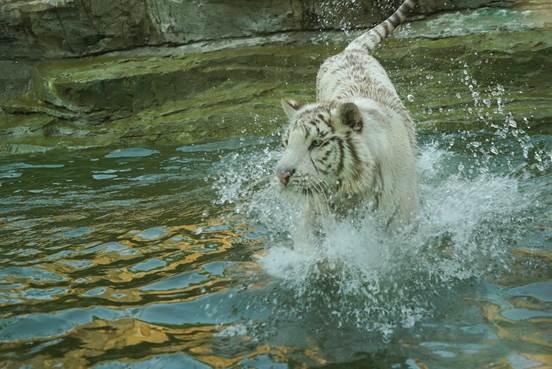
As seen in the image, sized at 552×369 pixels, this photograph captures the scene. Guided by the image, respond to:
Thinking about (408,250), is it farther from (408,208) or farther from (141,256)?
(141,256)

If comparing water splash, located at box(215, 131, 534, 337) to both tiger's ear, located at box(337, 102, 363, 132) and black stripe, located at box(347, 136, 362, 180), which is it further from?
tiger's ear, located at box(337, 102, 363, 132)

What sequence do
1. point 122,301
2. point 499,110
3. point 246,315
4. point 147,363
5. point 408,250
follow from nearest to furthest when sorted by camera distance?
point 147,363 → point 246,315 → point 122,301 → point 408,250 → point 499,110

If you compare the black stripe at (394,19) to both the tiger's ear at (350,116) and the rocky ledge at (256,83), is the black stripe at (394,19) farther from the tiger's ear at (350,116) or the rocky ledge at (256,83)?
the tiger's ear at (350,116)

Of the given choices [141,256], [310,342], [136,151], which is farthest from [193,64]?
[310,342]

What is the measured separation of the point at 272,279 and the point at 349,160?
77cm

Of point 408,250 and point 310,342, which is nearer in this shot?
point 310,342

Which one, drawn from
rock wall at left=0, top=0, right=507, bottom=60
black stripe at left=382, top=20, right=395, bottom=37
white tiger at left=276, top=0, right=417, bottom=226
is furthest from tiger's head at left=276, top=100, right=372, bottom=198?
rock wall at left=0, top=0, right=507, bottom=60

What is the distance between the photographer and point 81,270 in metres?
4.50

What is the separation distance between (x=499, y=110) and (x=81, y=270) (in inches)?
176

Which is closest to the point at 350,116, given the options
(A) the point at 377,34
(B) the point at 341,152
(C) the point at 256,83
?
(B) the point at 341,152

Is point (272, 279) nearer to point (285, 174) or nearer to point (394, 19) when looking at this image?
point (285, 174)

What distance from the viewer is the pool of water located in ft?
10.9

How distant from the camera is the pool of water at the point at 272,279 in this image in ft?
10.9

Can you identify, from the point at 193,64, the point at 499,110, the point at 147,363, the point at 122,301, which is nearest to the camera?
the point at 147,363
